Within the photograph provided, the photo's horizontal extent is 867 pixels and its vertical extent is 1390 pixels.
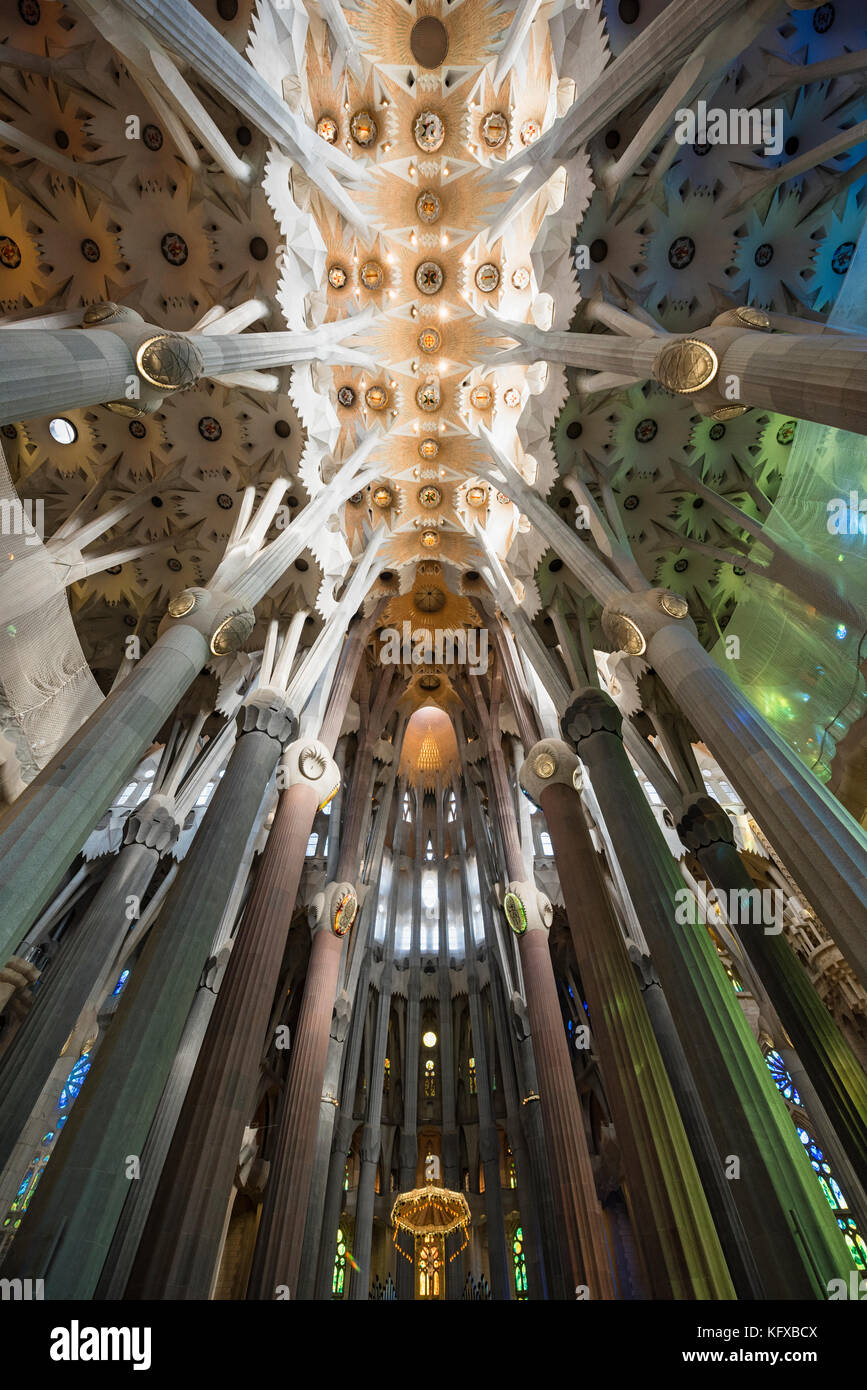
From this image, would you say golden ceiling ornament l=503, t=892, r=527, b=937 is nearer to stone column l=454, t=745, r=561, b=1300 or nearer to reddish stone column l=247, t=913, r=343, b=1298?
stone column l=454, t=745, r=561, b=1300

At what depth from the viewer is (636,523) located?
46.6ft

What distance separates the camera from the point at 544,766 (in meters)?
12.8

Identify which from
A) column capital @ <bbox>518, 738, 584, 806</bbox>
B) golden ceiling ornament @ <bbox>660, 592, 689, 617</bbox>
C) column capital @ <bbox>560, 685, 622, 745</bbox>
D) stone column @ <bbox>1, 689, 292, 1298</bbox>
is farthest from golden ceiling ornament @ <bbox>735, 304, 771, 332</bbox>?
stone column @ <bbox>1, 689, 292, 1298</bbox>

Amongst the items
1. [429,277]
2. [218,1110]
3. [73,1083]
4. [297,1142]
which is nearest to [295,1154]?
[297,1142]

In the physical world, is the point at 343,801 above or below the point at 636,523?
above

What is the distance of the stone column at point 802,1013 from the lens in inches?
364

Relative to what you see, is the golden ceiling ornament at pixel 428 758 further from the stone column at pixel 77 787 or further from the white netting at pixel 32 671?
the stone column at pixel 77 787

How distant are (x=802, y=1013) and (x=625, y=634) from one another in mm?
5812

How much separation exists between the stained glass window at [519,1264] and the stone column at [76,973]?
12.5 m

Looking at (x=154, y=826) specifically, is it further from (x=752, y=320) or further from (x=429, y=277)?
(x=429, y=277)

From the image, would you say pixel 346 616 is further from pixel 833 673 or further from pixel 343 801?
pixel 833 673

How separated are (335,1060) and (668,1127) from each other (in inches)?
387

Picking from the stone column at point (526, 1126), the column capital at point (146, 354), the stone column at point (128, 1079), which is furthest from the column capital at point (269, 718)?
the stone column at point (526, 1126)
